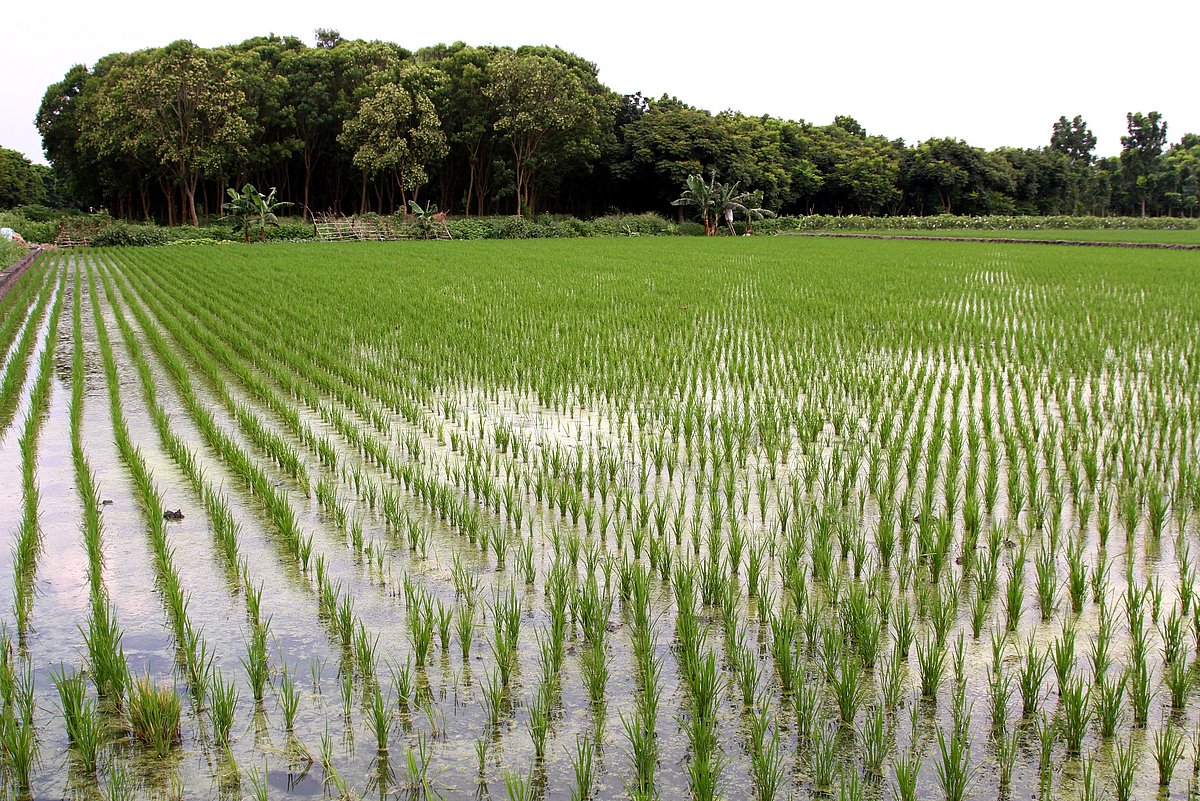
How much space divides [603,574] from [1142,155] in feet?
237

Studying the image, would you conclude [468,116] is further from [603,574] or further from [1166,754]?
[1166,754]

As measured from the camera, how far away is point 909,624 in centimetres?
321

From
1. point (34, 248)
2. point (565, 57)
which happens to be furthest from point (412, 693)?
point (565, 57)

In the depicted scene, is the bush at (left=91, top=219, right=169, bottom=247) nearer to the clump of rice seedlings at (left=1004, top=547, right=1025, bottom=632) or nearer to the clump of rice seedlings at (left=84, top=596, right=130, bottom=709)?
the clump of rice seedlings at (left=84, top=596, right=130, bottom=709)

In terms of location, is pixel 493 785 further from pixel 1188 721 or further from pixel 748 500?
pixel 748 500

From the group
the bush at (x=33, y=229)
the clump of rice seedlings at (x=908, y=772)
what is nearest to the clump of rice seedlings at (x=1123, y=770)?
the clump of rice seedlings at (x=908, y=772)

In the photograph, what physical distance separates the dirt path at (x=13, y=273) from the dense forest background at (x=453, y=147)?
12.6m

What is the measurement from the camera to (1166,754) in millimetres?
2459

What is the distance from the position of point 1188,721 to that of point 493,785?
195 centimetres

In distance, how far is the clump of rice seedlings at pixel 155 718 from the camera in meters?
2.66

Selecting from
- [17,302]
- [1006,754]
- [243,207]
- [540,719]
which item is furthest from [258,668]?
[243,207]

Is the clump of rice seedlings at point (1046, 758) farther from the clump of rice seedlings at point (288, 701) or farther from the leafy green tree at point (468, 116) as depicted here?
the leafy green tree at point (468, 116)

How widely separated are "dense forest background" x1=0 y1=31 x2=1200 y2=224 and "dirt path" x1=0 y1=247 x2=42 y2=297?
1258 cm

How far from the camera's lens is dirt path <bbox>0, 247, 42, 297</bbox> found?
1669 centimetres
